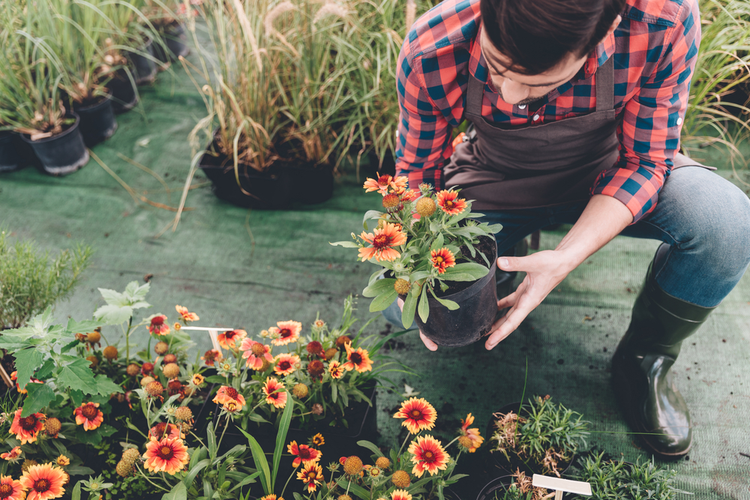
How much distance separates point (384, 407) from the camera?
4.61ft

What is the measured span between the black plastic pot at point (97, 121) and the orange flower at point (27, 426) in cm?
185

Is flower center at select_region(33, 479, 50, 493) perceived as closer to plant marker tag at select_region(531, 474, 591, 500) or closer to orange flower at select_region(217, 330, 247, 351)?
orange flower at select_region(217, 330, 247, 351)

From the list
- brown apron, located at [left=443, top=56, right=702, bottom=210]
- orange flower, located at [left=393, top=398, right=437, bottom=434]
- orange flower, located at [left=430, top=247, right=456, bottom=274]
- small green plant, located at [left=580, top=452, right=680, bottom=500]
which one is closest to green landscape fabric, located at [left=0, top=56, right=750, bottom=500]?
small green plant, located at [left=580, top=452, right=680, bottom=500]

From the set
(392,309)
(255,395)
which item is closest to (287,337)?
(255,395)

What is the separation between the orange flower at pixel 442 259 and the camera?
827mm

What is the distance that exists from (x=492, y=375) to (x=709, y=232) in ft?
2.24

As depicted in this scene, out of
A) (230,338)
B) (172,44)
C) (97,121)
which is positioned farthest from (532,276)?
(172,44)

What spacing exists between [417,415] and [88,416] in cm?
66

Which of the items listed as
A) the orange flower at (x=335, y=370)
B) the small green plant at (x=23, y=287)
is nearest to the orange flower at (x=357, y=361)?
the orange flower at (x=335, y=370)

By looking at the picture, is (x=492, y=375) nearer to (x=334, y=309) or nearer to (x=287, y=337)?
(x=334, y=309)

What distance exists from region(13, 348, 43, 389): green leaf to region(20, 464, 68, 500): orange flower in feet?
0.54

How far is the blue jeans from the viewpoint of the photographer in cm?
107

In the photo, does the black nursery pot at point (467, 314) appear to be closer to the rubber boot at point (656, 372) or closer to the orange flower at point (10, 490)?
the rubber boot at point (656, 372)

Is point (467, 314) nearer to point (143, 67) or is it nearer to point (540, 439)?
point (540, 439)
